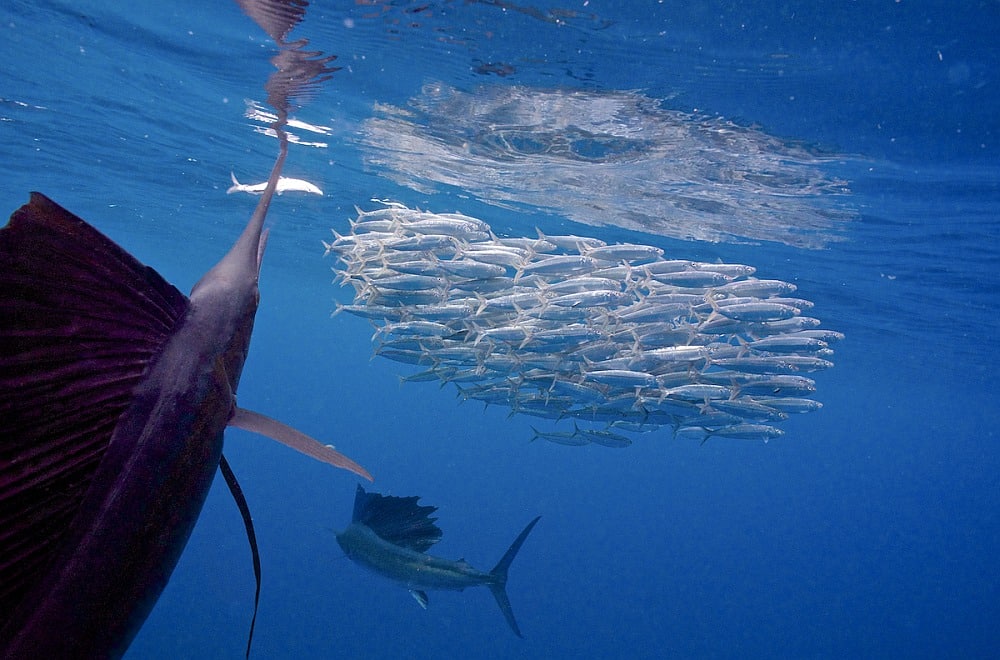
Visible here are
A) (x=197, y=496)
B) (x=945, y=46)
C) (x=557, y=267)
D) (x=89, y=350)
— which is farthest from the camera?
(x=557, y=267)

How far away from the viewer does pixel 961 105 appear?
834 cm

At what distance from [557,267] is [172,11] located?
7.26 m

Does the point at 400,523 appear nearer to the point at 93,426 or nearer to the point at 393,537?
the point at 393,537

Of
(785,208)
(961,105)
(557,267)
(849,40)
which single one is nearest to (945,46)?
(849,40)

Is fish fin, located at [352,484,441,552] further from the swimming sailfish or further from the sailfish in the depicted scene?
the sailfish

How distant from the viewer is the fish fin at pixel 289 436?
1538 millimetres

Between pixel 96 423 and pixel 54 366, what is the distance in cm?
16

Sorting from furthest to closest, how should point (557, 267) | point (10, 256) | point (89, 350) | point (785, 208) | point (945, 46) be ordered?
point (785, 208) < point (557, 267) < point (945, 46) < point (89, 350) < point (10, 256)

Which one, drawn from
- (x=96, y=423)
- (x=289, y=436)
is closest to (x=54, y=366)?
(x=96, y=423)

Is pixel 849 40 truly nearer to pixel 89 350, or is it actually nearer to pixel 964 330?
pixel 89 350

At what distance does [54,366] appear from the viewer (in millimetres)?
1261

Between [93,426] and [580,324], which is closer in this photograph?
[93,426]

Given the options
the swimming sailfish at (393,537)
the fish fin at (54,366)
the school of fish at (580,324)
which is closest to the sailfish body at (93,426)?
the fish fin at (54,366)

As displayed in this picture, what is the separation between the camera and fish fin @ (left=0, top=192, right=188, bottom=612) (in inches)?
46.5
